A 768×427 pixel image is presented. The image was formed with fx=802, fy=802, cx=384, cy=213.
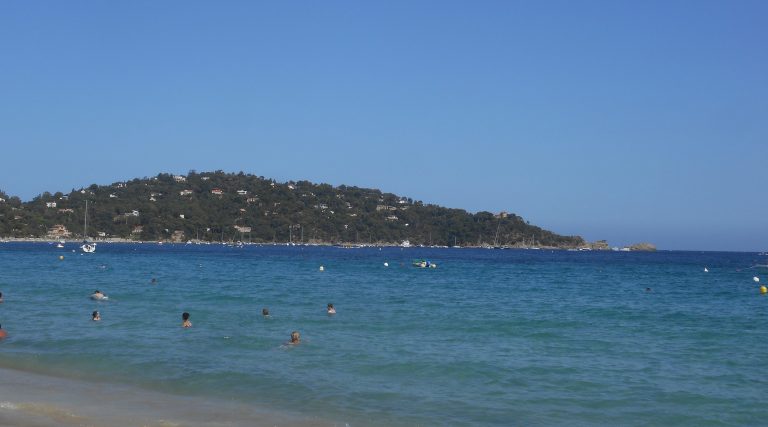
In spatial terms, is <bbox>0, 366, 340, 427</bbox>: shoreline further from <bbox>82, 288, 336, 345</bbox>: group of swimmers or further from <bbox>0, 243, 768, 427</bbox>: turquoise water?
<bbox>82, 288, 336, 345</bbox>: group of swimmers

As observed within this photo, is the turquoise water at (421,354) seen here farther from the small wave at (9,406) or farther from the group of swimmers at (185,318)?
the small wave at (9,406)

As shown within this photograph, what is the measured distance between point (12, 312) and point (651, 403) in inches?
881

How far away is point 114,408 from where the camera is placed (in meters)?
13.8

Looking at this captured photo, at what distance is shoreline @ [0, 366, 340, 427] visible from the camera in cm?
1270

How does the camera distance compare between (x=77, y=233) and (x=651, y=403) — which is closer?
(x=651, y=403)

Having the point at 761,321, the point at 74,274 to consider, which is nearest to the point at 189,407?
the point at 761,321

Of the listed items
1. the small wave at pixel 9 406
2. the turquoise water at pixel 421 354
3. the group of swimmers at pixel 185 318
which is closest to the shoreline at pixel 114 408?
the small wave at pixel 9 406

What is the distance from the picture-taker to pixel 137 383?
1652 centimetres

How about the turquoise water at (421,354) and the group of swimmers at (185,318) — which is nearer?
the turquoise water at (421,354)

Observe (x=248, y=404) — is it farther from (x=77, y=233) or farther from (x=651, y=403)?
(x=77, y=233)

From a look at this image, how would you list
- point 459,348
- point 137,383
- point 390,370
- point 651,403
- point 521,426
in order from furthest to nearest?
point 459,348 < point 390,370 < point 137,383 < point 651,403 < point 521,426

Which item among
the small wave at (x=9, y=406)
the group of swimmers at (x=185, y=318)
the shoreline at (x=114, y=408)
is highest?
the group of swimmers at (x=185, y=318)

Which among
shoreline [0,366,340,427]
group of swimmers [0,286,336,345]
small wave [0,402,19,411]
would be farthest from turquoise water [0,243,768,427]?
small wave [0,402,19,411]

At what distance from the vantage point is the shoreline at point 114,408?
41.7 ft
